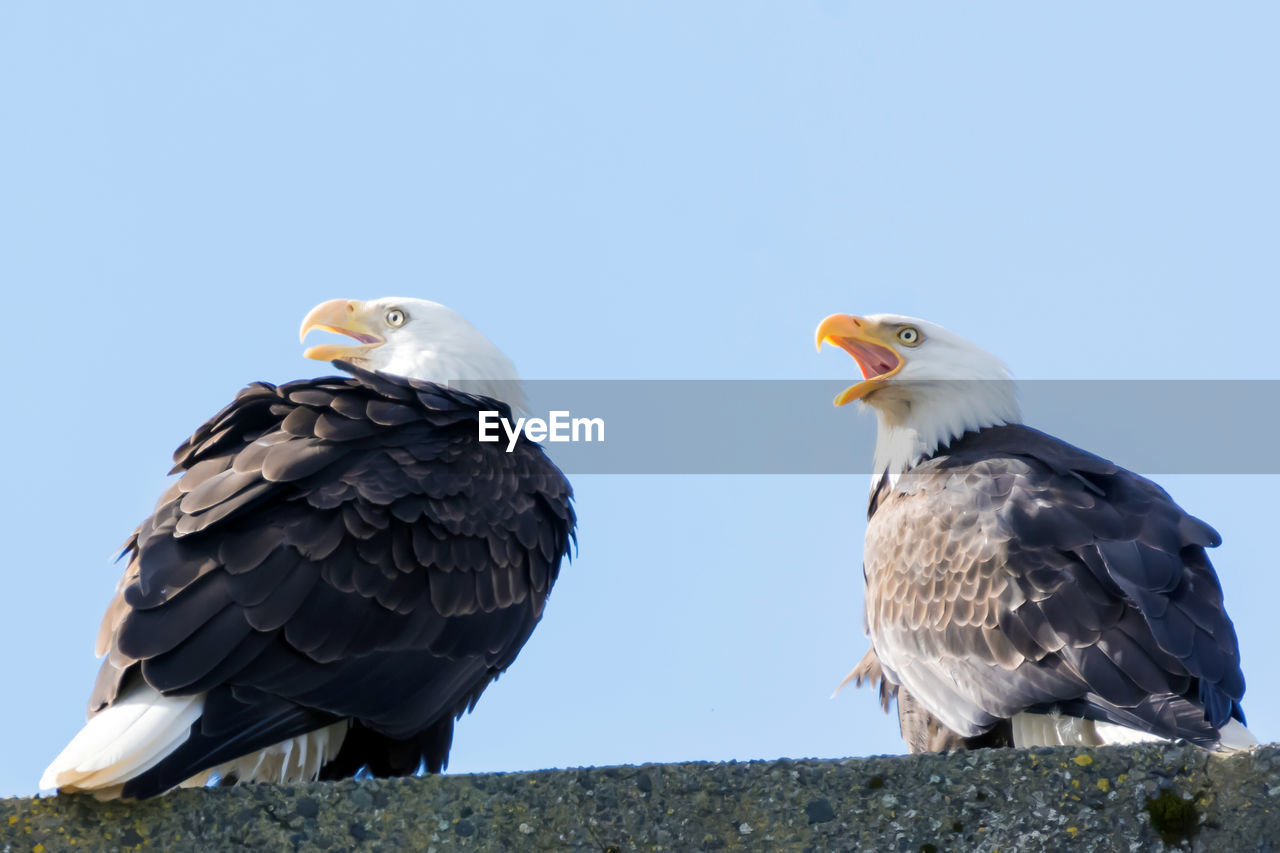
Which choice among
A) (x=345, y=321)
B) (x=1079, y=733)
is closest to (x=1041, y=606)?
(x=1079, y=733)

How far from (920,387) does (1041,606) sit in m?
2.21

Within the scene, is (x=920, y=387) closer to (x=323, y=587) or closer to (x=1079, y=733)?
(x=1079, y=733)

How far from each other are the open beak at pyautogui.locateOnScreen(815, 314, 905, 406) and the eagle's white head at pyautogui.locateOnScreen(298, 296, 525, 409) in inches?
70.9

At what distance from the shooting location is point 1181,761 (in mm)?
3186

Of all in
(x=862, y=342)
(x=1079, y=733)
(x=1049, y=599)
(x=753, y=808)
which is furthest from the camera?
(x=862, y=342)

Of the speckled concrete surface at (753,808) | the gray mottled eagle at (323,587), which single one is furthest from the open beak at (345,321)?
the speckled concrete surface at (753,808)

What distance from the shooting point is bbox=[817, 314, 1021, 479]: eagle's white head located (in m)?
7.59

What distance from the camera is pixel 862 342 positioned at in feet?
26.7

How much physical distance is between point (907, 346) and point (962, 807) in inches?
199

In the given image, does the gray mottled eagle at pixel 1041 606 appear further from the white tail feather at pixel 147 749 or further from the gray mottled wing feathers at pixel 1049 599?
the white tail feather at pixel 147 749

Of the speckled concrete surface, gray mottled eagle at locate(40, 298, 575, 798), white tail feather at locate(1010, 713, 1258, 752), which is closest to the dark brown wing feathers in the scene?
gray mottled eagle at locate(40, 298, 575, 798)

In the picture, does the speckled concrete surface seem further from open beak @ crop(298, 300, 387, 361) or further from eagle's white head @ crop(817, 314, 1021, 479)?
open beak @ crop(298, 300, 387, 361)

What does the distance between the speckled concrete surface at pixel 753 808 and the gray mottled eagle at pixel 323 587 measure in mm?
529

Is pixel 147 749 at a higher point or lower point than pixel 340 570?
lower
